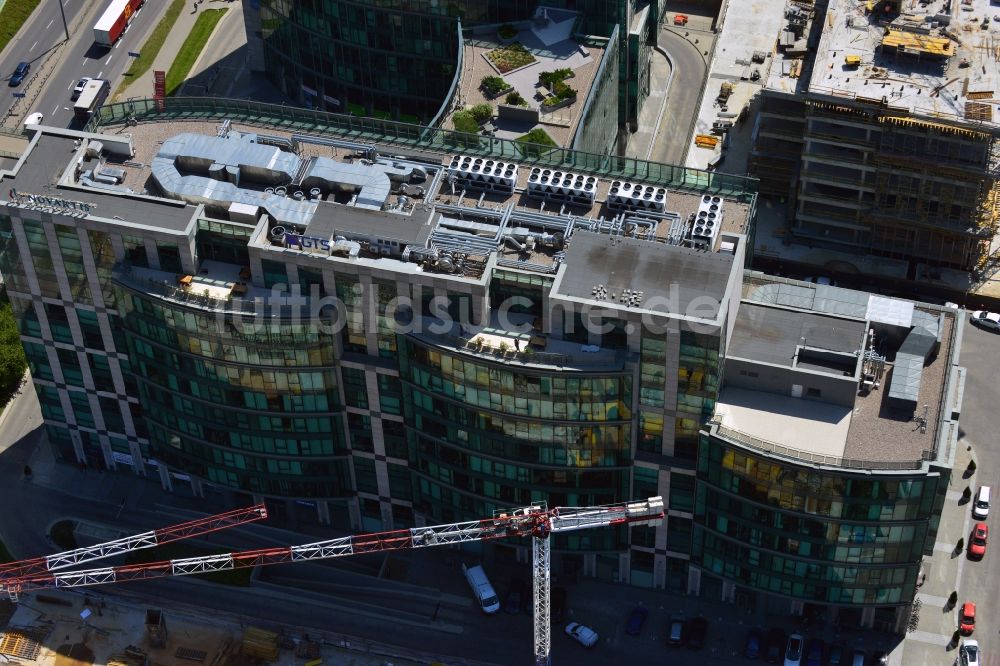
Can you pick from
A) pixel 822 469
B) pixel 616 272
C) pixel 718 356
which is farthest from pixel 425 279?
pixel 822 469

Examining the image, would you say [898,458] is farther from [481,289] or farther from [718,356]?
[481,289]

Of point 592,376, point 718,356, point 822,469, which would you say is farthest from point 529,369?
point 822,469

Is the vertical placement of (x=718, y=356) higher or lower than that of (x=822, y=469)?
higher

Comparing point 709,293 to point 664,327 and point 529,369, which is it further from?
point 529,369

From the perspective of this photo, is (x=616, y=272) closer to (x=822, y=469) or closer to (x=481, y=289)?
(x=481, y=289)

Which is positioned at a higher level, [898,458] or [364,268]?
[364,268]

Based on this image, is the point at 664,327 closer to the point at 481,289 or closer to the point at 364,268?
the point at 481,289
